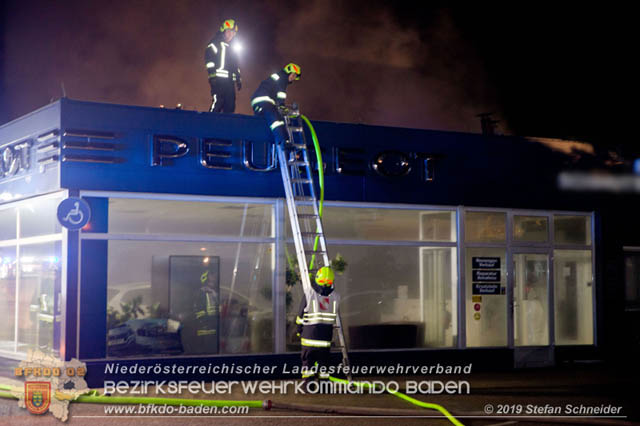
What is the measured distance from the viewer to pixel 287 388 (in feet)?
42.3

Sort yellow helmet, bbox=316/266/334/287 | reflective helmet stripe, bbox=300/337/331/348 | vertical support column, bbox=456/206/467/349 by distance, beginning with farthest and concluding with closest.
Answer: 1. vertical support column, bbox=456/206/467/349
2. yellow helmet, bbox=316/266/334/287
3. reflective helmet stripe, bbox=300/337/331/348

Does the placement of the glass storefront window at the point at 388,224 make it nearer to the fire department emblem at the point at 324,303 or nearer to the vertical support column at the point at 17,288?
the fire department emblem at the point at 324,303

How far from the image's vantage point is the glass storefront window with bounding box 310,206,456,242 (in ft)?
48.2

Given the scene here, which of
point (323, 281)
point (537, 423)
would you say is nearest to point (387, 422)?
point (537, 423)

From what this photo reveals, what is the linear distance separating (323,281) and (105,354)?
3.53 metres

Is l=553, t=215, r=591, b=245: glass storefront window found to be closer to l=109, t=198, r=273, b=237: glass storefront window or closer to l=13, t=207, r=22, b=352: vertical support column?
l=109, t=198, r=273, b=237: glass storefront window

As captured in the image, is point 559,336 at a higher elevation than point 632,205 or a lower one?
lower

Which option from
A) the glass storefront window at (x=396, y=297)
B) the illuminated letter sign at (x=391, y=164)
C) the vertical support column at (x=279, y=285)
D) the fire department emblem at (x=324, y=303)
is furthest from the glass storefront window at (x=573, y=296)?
the fire department emblem at (x=324, y=303)

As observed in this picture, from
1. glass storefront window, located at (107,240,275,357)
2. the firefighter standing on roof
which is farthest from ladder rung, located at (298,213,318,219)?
the firefighter standing on roof

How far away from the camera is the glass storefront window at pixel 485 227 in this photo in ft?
51.3

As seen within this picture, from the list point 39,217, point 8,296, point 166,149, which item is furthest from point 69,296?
point 8,296

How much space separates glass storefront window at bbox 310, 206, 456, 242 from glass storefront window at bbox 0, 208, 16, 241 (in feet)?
16.3

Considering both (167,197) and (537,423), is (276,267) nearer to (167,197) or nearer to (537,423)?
(167,197)

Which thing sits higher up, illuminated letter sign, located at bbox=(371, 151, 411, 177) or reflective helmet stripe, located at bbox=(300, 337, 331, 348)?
illuminated letter sign, located at bbox=(371, 151, 411, 177)
